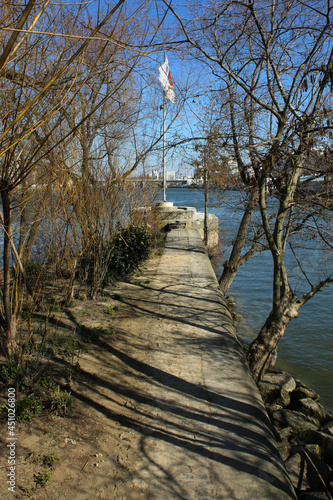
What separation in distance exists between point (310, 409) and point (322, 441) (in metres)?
1.50

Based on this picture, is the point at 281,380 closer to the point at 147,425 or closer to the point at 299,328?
the point at 299,328

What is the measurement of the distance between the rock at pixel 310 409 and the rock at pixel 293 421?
1.32 feet

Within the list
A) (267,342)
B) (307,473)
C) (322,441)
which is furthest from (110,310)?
(322,441)

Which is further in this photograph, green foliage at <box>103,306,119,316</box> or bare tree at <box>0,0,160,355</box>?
green foliage at <box>103,306,119,316</box>

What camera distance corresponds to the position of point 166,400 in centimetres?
358

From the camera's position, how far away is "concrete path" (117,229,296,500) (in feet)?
8.42

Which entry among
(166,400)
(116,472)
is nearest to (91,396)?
(166,400)

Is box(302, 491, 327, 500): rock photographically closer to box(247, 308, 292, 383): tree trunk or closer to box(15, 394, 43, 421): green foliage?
box(15, 394, 43, 421): green foliage

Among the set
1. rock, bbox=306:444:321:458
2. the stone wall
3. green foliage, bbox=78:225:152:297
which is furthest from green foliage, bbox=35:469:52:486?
the stone wall

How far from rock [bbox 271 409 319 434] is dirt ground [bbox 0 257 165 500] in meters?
2.55

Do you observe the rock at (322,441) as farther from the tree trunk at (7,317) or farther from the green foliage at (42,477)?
the tree trunk at (7,317)

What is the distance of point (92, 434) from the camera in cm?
311

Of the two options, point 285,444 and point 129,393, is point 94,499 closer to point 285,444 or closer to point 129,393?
point 129,393

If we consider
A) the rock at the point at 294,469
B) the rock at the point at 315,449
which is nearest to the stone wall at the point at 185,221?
the rock at the point at 315,449
